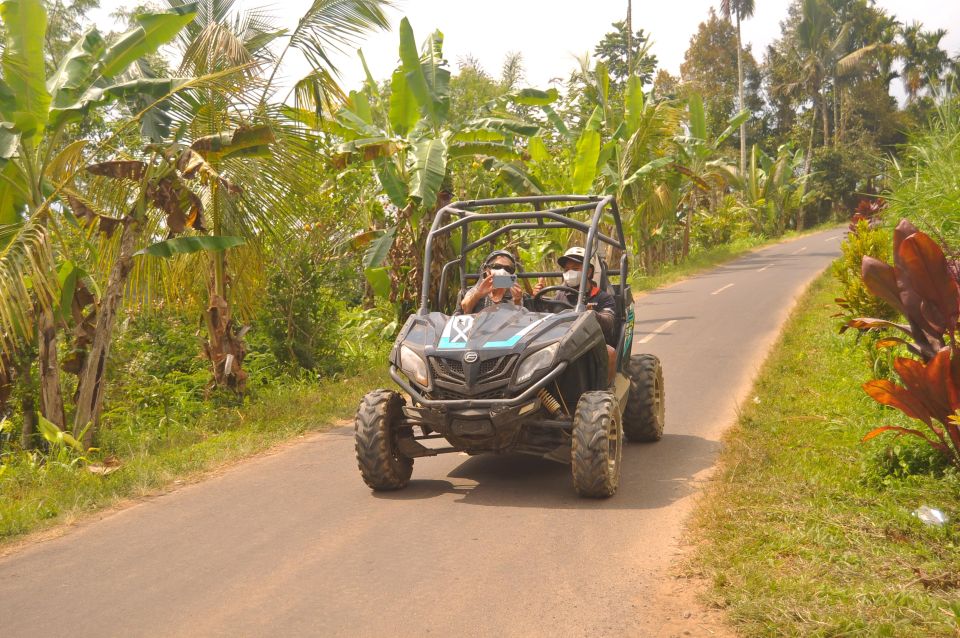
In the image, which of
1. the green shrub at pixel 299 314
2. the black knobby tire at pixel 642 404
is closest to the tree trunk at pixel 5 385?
the green shrub at pixel 299 314

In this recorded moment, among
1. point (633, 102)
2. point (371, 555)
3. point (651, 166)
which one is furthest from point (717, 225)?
point (371, 555)

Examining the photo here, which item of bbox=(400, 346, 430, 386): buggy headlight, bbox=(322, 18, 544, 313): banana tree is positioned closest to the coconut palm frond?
bbox=(400, 346, 430, 386): buggy headlight

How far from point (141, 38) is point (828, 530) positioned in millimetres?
7296

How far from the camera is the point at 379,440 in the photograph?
22.3 feet

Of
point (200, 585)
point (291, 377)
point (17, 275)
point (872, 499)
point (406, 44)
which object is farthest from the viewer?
point (406, 44)

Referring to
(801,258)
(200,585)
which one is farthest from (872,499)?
(801,258)

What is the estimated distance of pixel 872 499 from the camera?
5914 mm

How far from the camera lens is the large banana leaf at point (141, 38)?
8734 millimetres

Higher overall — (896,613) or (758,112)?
(758,112)

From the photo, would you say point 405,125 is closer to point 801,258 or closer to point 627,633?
point 627,633

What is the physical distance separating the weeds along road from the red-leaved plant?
5.33 ft

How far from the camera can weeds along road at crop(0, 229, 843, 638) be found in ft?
15.4

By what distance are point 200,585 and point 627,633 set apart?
7.88 feet

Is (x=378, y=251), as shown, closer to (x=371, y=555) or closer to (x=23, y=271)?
(x=23, y=271)
